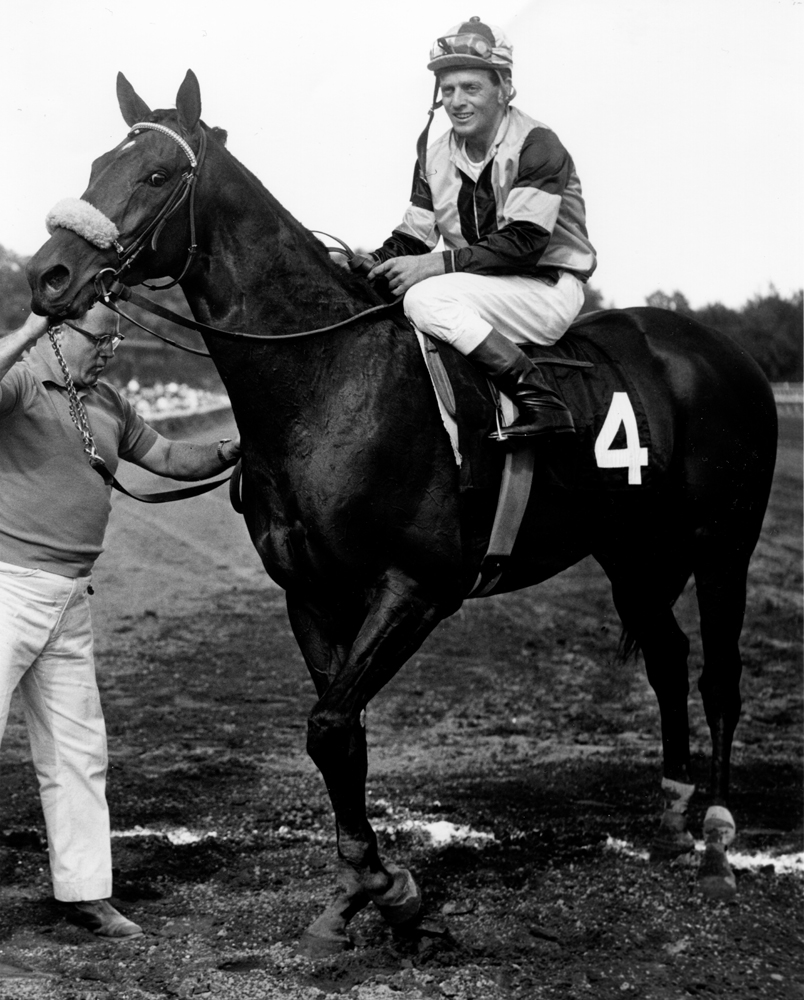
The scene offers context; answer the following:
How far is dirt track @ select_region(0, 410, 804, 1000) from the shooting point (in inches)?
139

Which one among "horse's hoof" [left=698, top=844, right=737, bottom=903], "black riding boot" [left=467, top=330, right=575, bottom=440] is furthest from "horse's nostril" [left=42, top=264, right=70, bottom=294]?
"horse's hoof" [left=698, top=844, right=737, bottom=903]

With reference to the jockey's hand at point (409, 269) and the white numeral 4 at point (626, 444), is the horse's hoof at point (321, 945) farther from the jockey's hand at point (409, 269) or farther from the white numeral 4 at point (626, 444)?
the jockey's hand at point (409, 269)

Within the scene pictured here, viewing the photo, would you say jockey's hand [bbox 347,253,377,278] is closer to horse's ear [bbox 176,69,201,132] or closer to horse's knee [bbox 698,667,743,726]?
horse's ear [bbox 176,69,201,132]

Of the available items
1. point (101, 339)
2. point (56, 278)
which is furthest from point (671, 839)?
point (56, 278)

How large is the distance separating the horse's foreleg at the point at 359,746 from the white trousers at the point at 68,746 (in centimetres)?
75

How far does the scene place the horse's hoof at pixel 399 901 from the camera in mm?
3686

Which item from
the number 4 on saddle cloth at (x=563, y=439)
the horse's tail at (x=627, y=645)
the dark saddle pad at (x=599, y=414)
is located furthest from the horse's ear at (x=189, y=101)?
the horse's tail at (x=627, y=645)

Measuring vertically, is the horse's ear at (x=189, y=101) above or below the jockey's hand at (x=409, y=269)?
above

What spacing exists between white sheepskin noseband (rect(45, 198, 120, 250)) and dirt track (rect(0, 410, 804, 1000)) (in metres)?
2.04

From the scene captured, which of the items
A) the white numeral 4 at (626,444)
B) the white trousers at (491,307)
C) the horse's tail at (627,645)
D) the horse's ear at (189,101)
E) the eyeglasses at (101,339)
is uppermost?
the horse's ear at (189,101)

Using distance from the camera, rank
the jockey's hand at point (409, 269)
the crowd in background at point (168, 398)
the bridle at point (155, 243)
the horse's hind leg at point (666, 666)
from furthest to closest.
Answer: the crowd in background at point (168, 398) → the horse's hind leg at point (666, 666) → the jockey's hand at point (409, 269) → the bridle at point (155, 243)

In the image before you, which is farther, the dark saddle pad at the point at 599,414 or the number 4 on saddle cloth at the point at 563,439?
the dark saddle pad at the point at 599,414

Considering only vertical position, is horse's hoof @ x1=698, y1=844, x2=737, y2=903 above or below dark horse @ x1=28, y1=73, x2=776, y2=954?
below

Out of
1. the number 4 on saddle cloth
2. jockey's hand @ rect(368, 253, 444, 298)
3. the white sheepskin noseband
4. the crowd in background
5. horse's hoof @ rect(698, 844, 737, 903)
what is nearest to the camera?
the white sheepskin noseband
